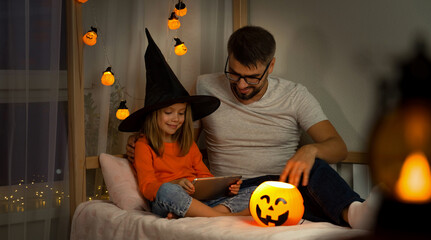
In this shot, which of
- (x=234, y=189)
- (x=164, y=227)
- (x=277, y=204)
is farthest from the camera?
(x=234, y=189)

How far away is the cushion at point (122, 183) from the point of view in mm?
1893

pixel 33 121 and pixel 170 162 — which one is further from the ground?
pixel 33 121

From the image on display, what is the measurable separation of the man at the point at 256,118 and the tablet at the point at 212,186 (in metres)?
0.10

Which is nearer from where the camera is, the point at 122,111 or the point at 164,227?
the point at 164,227

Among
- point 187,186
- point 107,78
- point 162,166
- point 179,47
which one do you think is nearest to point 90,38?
point 107,78

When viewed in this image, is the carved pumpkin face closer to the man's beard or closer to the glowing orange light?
the man's beard

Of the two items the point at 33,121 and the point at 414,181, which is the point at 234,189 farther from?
the point at 414,181

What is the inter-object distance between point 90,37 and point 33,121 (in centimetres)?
40

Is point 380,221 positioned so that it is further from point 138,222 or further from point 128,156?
point 128,156

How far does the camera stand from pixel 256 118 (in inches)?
83.7

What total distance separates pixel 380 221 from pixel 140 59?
215 centimetres

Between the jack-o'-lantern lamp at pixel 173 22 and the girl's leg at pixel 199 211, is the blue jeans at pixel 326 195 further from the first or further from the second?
the jack-o'-lantern lamp at pixel 173 22

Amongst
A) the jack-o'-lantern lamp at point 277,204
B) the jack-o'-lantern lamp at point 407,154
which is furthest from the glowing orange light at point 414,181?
the jack-o'-lantern lamp at point 277,204

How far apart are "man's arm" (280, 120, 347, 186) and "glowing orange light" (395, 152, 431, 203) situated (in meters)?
1.44
